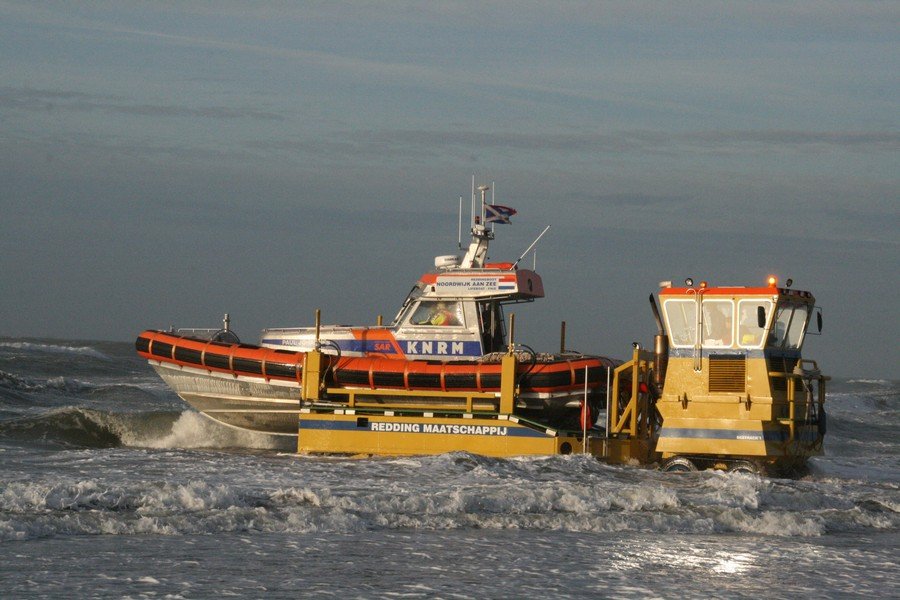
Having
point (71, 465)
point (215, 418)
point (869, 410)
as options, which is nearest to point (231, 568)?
point (71, 465)

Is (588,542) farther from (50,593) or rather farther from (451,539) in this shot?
(50,593)

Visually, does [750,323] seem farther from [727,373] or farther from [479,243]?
[479,243]

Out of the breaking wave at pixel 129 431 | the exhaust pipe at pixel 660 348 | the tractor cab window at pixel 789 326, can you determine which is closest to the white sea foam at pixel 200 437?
the breaking wave at pixel 129 431

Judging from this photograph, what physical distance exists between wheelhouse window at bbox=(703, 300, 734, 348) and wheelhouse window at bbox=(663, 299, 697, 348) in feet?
0.45

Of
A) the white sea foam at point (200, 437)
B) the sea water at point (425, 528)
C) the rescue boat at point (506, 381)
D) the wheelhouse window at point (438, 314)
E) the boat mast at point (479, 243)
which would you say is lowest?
the sea water at point (425, 528)

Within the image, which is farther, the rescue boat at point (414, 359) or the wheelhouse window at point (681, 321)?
the rescue boat at point (414, 359)

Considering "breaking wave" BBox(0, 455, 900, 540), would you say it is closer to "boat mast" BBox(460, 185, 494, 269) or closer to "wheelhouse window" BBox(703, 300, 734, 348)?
"wheelhouse window" BBox(703, 300, 734, 348)

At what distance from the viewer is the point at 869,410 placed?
4028 cm

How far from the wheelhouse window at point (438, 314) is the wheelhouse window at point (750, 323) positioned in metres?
3.79

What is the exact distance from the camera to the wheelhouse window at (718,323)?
47.5 ft

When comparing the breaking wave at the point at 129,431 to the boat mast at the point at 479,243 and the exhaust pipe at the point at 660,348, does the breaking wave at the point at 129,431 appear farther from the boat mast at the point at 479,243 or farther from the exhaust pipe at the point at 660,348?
the exhaust pipe at the point at 660,348

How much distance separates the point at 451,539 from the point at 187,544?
2229 millimetres

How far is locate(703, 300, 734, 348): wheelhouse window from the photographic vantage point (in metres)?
14.5

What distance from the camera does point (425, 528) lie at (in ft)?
36.5
